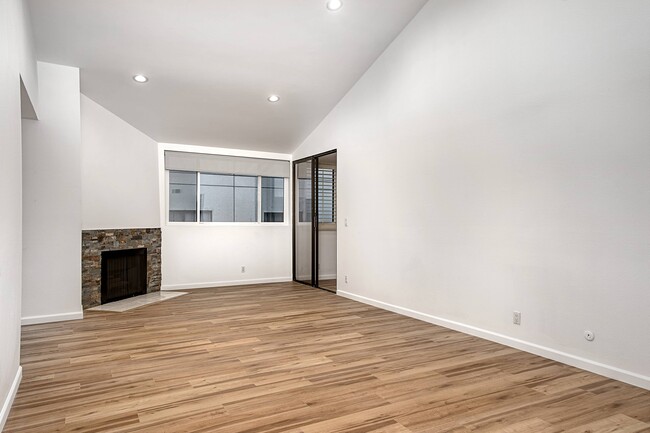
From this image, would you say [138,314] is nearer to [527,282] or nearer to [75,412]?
[75,412]

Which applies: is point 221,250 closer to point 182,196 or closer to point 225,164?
point 182,196

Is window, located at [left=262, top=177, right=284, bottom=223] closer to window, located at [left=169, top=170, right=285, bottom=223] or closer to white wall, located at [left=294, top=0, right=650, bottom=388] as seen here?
window, located at [left=169, top=170, right=285, bottom=223]

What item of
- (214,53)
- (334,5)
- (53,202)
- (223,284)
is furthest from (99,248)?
(334,5)

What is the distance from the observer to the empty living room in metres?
2.60

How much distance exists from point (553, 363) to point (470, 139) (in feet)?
7.02

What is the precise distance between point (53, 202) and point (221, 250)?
291 centimetres

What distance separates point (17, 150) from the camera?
2.76 m

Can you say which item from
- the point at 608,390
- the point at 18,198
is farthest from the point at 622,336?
the point at 18,198

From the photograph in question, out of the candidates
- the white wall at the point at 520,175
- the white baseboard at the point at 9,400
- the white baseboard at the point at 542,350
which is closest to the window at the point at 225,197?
the white wall at the point at 520,175

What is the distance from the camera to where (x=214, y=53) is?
4762mm

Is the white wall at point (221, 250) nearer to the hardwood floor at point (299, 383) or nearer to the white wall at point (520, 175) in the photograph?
the hardwood floor at point (299, 383)

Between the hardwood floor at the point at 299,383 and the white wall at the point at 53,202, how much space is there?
38 cm

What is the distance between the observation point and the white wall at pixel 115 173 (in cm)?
554

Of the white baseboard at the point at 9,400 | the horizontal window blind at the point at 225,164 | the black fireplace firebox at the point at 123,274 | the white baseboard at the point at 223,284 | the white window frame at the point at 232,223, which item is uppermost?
the horizontal window blind at the point at 225,164
